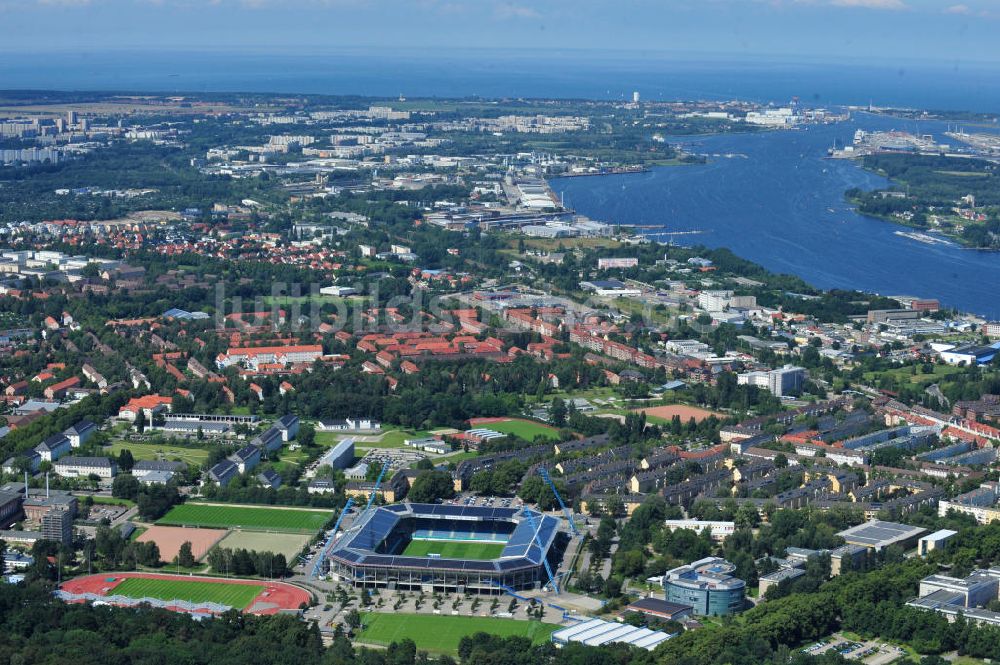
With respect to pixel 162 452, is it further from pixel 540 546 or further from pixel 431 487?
pixel 540 546

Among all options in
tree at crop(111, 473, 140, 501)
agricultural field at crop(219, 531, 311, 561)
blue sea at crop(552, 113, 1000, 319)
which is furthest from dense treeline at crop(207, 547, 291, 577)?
blue sea at crop(552, 113, 1000, 319)

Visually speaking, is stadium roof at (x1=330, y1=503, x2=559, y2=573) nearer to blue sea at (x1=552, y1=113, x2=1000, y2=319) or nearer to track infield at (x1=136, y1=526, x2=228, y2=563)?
track infield at (x1=136, y1=526, x2=228, y2=563)

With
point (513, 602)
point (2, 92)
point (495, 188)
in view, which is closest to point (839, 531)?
point (513, 602)

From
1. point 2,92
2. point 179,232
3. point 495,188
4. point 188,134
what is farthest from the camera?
point 2,92

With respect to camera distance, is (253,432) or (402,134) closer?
(253,432)

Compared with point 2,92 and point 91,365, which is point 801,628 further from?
point 2,92

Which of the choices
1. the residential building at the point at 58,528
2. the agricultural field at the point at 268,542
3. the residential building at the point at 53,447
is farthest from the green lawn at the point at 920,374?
the residential building at the point at 58,528
